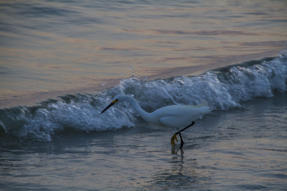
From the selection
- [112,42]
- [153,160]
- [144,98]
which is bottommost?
[153,160]

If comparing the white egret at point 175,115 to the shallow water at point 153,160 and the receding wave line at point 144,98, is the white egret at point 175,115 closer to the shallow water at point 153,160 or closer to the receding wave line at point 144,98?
the shallow water at point 153,160

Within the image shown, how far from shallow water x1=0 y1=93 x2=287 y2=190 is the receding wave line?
0.81ft

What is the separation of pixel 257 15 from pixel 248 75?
8086 mm

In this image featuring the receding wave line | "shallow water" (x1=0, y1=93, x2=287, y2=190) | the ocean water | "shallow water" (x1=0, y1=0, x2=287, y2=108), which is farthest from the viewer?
"shallow water" (x1=0, y1=0, x2=287, y2=108)

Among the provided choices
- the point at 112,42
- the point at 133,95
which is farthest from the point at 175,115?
the point at 112,42

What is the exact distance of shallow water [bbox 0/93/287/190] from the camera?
5.12 m

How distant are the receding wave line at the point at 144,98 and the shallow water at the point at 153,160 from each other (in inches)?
9.7

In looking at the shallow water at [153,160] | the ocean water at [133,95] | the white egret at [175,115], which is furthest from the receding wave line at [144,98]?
the white egret at [175,115]

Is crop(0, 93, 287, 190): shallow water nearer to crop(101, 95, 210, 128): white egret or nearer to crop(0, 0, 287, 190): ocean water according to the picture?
crop(0, 0, 287, 190): ocean water

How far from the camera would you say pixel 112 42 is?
1188 cm

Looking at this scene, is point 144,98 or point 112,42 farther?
point 112,42

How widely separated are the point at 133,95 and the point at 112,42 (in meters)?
3.24

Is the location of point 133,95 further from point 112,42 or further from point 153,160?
point 112,42

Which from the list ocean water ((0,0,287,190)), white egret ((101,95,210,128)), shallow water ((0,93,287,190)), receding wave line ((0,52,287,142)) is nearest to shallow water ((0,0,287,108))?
ocean water ((0,0,287,190))
